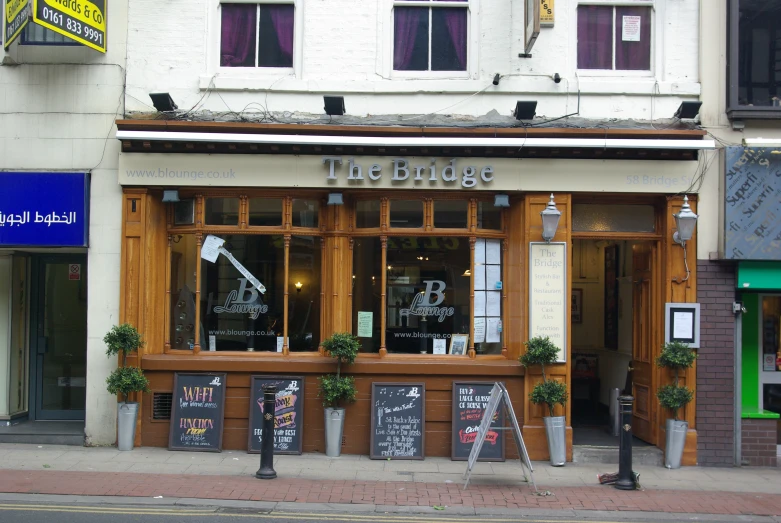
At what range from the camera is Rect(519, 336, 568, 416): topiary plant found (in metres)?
10.4

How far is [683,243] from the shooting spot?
10867 mm

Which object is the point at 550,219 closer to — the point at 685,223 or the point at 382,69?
the point at 685,223

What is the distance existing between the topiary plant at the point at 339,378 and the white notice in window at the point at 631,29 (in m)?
6.06

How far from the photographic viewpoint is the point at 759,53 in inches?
440

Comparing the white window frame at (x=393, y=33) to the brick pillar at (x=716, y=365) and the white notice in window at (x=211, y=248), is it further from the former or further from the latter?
the brick pillar at (x=716, y=365)

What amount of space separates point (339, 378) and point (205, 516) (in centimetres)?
322

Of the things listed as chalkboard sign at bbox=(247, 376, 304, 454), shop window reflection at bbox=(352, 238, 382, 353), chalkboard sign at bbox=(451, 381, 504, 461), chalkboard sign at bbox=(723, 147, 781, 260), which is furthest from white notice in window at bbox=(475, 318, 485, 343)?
chalkboard sign at bbox=(723, 147, 781, 260)

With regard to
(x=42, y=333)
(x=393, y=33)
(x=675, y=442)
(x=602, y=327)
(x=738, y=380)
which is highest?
(x=393, y=33)

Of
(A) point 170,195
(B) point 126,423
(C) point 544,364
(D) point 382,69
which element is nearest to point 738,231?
(C) point 544,364

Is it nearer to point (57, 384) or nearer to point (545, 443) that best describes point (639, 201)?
point (545, 443)

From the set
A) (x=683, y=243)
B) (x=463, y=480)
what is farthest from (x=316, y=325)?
(x=683, y=243)

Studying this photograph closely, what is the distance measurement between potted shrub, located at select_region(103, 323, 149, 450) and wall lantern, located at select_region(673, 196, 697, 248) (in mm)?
7797

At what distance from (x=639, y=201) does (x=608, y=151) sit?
1075 mm

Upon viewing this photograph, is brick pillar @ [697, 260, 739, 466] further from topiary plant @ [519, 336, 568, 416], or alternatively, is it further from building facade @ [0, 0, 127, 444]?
building facade @ [0, 0, 127, 444]
